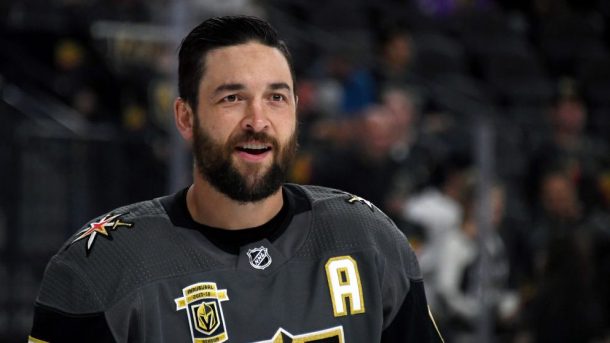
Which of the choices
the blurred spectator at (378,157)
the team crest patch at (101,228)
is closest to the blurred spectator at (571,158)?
the blurred spectator at (378,157)

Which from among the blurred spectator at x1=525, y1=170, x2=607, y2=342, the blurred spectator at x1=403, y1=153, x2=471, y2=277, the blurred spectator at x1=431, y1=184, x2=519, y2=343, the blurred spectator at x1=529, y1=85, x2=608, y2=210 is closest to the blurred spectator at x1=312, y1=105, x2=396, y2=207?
the blurred spectator at x1=403, y1=153, x2=471, y2=277

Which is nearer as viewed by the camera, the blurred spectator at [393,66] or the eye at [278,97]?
the eye at [278,97]

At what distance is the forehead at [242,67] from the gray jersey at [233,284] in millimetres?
335

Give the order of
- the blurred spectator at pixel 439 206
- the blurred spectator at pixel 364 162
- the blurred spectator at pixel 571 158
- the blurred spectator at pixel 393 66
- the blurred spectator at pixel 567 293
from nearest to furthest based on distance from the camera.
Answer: the blurred spectator at pixel 364 162, the blurred spectator at pixel 567 293, the blurred spectator at pixel 439 206, the blurred spectator at pixel 571 158, the blurred spectator at pixel 393 66

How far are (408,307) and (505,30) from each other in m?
11.5

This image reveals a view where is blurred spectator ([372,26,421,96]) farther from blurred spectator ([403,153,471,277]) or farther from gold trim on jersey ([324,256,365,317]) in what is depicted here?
gold trim on jersey ([324,256,365,317])

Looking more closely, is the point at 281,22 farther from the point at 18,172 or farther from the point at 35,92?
the point at 18,172

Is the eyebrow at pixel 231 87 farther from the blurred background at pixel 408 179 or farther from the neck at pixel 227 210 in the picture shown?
A: the blurred background at pixel 408 179

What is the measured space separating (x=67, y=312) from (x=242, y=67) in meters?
0.67

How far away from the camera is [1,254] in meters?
6.73

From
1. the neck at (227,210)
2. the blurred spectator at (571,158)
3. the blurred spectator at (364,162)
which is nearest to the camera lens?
the neck at (227,210)

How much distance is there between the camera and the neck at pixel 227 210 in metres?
2.60

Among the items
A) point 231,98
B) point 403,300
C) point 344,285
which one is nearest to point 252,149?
point 231,98

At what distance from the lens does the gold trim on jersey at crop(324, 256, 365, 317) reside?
2564 millimetres
